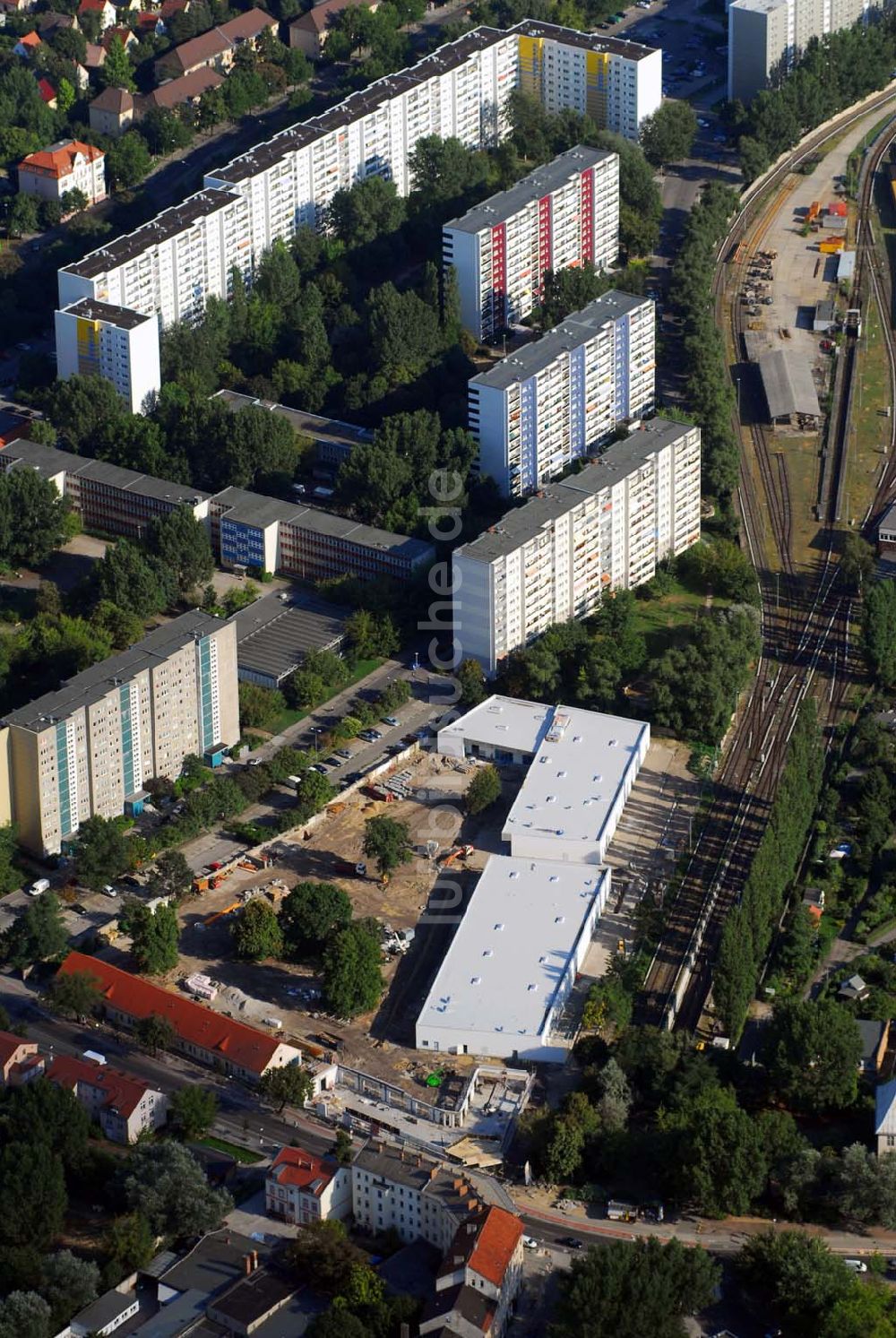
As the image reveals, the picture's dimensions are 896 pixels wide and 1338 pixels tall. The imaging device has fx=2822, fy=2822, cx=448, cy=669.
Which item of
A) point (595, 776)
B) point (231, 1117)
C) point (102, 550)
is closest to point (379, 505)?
point (102, 550)

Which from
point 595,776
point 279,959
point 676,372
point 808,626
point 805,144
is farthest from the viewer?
point 805,144

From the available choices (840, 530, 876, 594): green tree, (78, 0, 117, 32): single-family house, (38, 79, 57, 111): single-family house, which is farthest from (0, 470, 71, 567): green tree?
(78, 0, 117, 32): single-family house

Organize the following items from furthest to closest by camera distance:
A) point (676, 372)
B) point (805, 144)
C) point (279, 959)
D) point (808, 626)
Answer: point (805, 144) < point (676, 372) < point (808, 626) < point (279, 959)

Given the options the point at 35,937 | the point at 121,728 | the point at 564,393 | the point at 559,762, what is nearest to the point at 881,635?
the point at 559,762

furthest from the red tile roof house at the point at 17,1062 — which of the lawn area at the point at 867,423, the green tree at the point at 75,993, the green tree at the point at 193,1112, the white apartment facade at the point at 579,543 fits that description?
the lawn area at the point at 867,423

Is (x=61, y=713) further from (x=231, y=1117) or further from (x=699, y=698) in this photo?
(x=699, y=698)

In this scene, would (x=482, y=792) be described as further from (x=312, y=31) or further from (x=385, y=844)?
(x=312, y=31)
